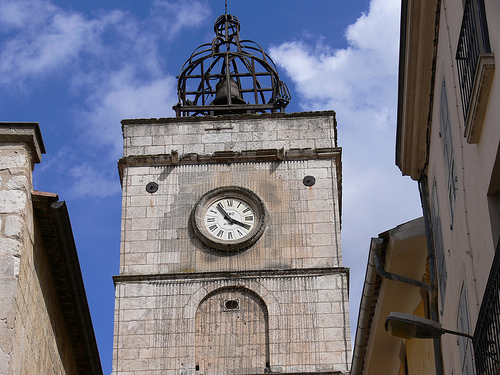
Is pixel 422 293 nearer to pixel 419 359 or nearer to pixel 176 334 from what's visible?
pixel 419 359

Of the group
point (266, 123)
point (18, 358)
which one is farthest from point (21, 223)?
point (266, 123)

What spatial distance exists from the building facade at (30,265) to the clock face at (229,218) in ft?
47.2

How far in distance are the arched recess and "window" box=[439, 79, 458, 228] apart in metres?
15.3

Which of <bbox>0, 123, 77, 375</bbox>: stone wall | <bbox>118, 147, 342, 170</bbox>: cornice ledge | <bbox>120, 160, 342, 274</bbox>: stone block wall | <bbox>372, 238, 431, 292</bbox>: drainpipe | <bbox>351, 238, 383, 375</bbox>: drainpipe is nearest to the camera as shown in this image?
<bbox>0, 123, 77, 375</bbox>: stone wall

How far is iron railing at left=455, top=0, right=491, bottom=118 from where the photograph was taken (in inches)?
Answer: 335

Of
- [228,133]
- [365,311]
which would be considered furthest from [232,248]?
[365,311]

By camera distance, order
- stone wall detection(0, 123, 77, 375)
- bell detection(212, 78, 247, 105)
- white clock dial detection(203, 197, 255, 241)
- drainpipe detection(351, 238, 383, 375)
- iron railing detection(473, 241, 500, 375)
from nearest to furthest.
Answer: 1. iron railing detection(473, 241, 500, 375)
2. stone wall detection(0, 123, 77, 375)
3. drainpipe detection(351, 238, 383, 375)
4. white clock dial detection(203, 197, 255, 241)
5. bell detection(212, 78, 247, 105)

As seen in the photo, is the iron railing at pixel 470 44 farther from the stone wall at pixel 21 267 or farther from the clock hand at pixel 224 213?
the clock hand at pixel 224 213

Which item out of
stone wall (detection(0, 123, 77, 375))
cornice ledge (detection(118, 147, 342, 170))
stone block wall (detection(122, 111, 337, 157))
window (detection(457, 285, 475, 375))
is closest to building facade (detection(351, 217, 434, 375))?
window (detection(457, 285, 475, 375))

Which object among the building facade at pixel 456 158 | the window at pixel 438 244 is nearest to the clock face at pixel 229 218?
the building facade at pixel 456 158

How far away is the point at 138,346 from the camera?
86.0 ft

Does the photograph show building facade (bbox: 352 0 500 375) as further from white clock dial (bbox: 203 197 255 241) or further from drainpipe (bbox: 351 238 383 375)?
white clock dial (bbox: 203 197 255 241)

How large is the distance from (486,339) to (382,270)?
4.81 meters

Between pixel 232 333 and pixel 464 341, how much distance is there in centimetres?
1595
